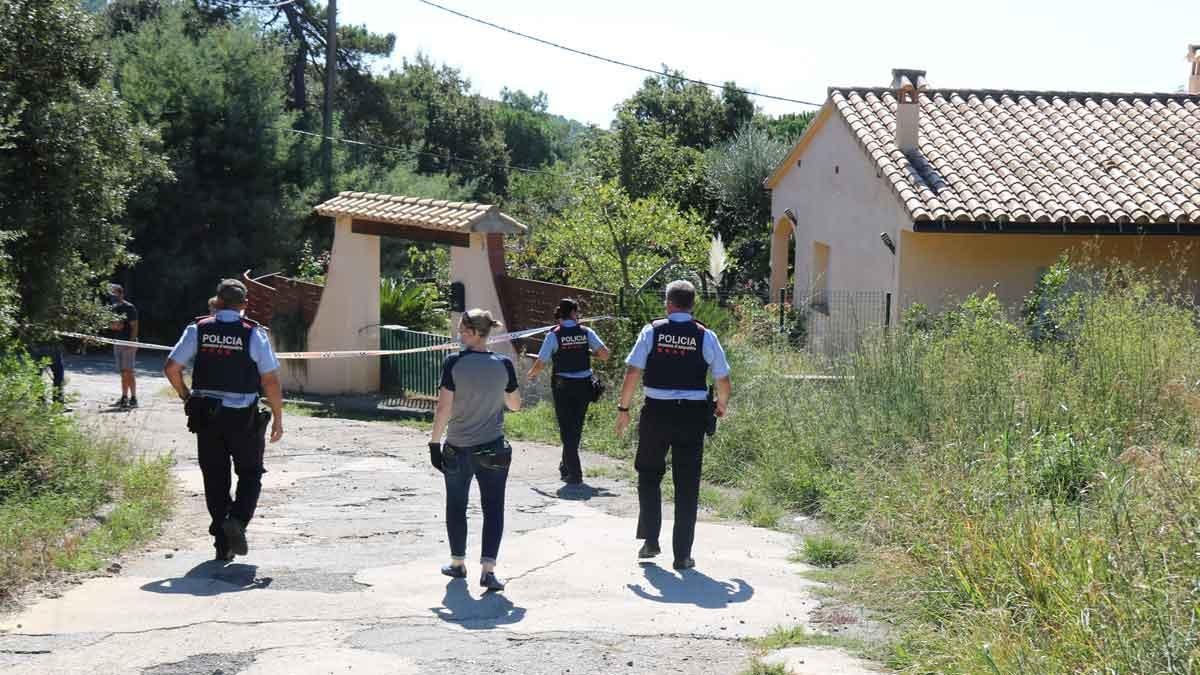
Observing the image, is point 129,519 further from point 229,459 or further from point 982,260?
point 982,260

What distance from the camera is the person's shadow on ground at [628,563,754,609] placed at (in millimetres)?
6996

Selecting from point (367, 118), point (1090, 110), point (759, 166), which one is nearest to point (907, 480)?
point (1090, 110)

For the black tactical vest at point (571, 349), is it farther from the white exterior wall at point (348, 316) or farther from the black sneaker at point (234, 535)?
the white exterior wall at point (348, 316)

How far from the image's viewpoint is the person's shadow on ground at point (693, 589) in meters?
7.00

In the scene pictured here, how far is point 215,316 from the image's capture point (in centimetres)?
789

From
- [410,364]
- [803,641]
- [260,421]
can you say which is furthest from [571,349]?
[410,364]

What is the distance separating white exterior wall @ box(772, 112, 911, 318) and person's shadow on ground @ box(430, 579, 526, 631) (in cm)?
1141

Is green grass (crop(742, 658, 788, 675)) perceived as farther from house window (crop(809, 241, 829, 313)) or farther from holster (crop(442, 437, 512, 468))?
house window (crop(809, 241, 829, 313))

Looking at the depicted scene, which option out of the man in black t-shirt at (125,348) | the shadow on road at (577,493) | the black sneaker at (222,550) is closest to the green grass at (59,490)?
the black sneaker at (222,550)

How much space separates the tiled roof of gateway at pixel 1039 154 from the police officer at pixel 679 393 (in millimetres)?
9395

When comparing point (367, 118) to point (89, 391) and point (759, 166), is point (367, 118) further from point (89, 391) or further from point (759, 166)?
point (89, 391)

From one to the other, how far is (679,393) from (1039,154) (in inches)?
514

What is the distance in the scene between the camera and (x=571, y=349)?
11.1 meters

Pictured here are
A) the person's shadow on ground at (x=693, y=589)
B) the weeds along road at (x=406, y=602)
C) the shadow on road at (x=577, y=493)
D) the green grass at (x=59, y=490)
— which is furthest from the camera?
the shadow on road at (x=577, y=493)
